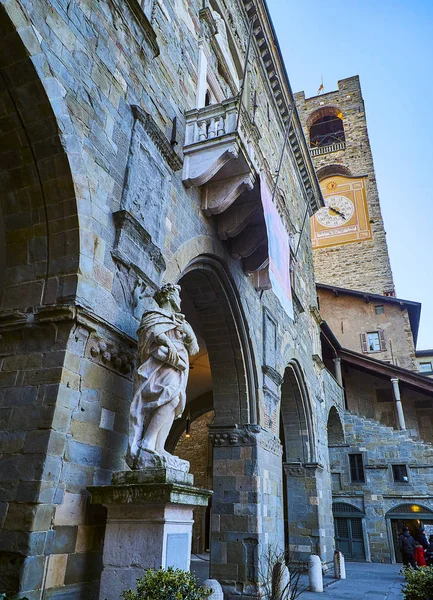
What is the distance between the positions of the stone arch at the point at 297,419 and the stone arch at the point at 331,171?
2187 centimetres

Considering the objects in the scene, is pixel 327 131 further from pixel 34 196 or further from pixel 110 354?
pixel 110 354

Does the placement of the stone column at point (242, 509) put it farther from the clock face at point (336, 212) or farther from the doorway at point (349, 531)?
the clock face at point (336, 212)

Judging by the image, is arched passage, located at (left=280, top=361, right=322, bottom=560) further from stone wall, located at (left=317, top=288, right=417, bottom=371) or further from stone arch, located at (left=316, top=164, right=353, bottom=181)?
Result: stone arch, located at (left=316, top=164, right=353, bottom=181)

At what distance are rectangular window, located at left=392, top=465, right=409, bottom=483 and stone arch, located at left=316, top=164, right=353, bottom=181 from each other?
20.1 meters

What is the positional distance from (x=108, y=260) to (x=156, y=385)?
135cm

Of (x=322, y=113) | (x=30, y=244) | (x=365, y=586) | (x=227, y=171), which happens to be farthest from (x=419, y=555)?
(x=322, y=113)

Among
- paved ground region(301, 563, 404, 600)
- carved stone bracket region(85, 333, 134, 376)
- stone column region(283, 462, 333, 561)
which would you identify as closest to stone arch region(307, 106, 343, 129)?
stone column region(283, 462, 333, 561)

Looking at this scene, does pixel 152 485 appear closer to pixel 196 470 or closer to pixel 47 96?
pixel 47 96

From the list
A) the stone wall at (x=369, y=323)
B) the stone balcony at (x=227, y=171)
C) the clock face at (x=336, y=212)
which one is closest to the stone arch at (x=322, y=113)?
the clock face at (x=336, y=212)

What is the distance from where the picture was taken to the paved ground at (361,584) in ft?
28.9

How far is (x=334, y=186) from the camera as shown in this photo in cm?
3066

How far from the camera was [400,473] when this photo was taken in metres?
16.6

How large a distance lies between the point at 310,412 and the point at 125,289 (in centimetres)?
944

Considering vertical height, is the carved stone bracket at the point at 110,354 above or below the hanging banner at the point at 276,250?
below
